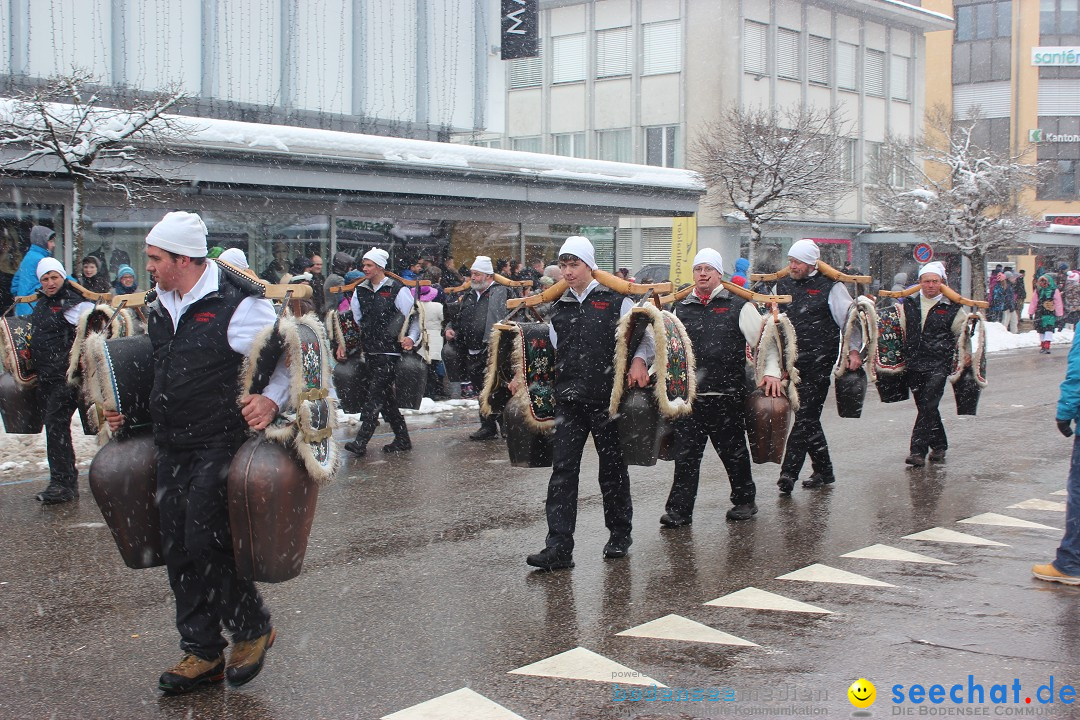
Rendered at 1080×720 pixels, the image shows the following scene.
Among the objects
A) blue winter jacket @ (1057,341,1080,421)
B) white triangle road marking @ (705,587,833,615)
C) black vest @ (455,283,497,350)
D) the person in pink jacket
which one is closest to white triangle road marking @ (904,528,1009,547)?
blue winter jacket @ (1057,341,1080,421)

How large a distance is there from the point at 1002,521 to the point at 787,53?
34597mm

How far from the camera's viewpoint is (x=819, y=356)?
9.07 m

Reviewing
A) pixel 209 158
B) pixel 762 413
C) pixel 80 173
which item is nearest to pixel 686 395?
pixel 762 413

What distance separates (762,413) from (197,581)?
446 cm

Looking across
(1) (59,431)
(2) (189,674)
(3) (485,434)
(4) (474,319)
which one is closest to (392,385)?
(3) (485,434)

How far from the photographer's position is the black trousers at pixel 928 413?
10117mm

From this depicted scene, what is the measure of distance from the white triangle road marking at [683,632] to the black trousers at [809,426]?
3.73 metres

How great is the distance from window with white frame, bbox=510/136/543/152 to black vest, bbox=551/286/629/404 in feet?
118

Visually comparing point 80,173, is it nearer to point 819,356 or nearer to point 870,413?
point 819,356

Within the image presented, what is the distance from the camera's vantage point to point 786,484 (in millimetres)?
8914

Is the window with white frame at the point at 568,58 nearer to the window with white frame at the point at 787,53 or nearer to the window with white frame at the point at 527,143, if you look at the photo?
the window with white frame at the point at 527,143

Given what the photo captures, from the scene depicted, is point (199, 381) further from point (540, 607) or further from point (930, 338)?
point (930, 338)

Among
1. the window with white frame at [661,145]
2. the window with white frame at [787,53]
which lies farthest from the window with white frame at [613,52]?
the window with white frame at [787,53]

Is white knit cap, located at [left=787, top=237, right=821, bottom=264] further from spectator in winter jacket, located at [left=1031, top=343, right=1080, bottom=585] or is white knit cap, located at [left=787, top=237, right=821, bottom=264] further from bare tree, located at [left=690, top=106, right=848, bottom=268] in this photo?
bare tree, located at [left=690, top=106, right=848, bottom=268]
